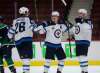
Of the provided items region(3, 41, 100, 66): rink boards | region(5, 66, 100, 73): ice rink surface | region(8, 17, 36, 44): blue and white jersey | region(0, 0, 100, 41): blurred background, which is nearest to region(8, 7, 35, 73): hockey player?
region(8, 17, 36, 44): blue and white jersey

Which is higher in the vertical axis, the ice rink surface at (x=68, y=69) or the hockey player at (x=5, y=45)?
the hockey player at (x=5, y=45)

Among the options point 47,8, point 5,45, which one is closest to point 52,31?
point 5,45

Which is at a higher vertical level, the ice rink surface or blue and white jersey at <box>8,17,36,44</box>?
blue and white jersey at <box>8,17,36,44</box>

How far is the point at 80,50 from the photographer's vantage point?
9305 millimetres

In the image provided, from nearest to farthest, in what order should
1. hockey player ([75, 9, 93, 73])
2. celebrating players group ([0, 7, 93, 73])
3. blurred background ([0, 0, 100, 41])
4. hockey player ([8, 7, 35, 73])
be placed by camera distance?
A: hockey player ([8, 7, 35, 73]), celebrating players group ([0, 7, 93, 73]), hockey player ([75, 9, 93, 73]), blurred background ([0, 0, 100, 41])

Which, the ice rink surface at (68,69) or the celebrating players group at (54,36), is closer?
the celebrating players group at (54,36)

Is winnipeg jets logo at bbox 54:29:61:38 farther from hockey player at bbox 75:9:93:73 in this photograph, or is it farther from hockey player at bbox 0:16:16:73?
hockey player at bbox 0:16:16:73

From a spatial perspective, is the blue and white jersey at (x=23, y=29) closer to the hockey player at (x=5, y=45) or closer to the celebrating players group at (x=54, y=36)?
the celebrating players group at (x=54, y=36)

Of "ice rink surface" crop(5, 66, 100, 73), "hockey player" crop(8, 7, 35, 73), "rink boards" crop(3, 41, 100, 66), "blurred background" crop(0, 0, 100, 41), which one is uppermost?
"blurred background" crop(0, 0, 100, 41)

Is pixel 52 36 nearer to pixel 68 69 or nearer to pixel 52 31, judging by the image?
pixel 52 31

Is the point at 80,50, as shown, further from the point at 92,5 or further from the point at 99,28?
the point at 92,5

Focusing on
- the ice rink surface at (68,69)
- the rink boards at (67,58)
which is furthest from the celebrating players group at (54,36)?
the rink boards at (67,58)

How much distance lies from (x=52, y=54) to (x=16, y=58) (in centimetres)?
291

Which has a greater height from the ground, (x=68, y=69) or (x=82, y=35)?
(x=82, y=35)
